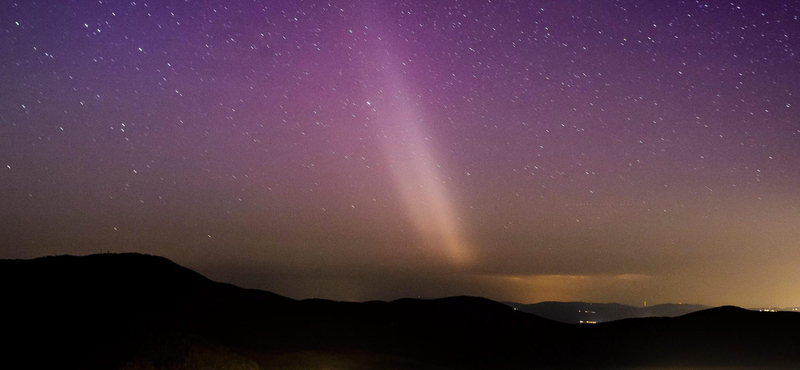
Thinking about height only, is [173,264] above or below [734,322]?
above

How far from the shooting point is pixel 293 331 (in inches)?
1663

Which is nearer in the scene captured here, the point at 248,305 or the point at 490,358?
the point at 490,358

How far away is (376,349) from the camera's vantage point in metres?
36.8

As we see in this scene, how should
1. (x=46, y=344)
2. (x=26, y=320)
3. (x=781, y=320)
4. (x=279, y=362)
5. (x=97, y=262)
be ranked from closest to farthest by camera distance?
Answer: (x=279, y=362), (x=46, y=344), (x=26, y=320), (x=781, y=320), (x=97, y=262)

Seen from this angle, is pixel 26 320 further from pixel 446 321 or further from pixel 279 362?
pixel 446 321

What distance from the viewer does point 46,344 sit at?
30.0 meters

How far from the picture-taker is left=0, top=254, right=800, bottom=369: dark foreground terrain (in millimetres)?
27391

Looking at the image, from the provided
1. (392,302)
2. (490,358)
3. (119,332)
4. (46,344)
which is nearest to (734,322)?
(490,358)

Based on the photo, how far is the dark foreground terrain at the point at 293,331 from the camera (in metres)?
27.4

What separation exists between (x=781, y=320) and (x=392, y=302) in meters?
29.3

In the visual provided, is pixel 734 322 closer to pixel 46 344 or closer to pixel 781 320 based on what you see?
pixel 781 320

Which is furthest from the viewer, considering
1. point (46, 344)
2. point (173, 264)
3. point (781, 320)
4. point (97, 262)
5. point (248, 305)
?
point (173, 264)

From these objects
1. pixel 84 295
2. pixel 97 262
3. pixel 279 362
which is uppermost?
pixel 97 262

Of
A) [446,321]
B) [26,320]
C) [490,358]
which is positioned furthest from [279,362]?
[446,321]
